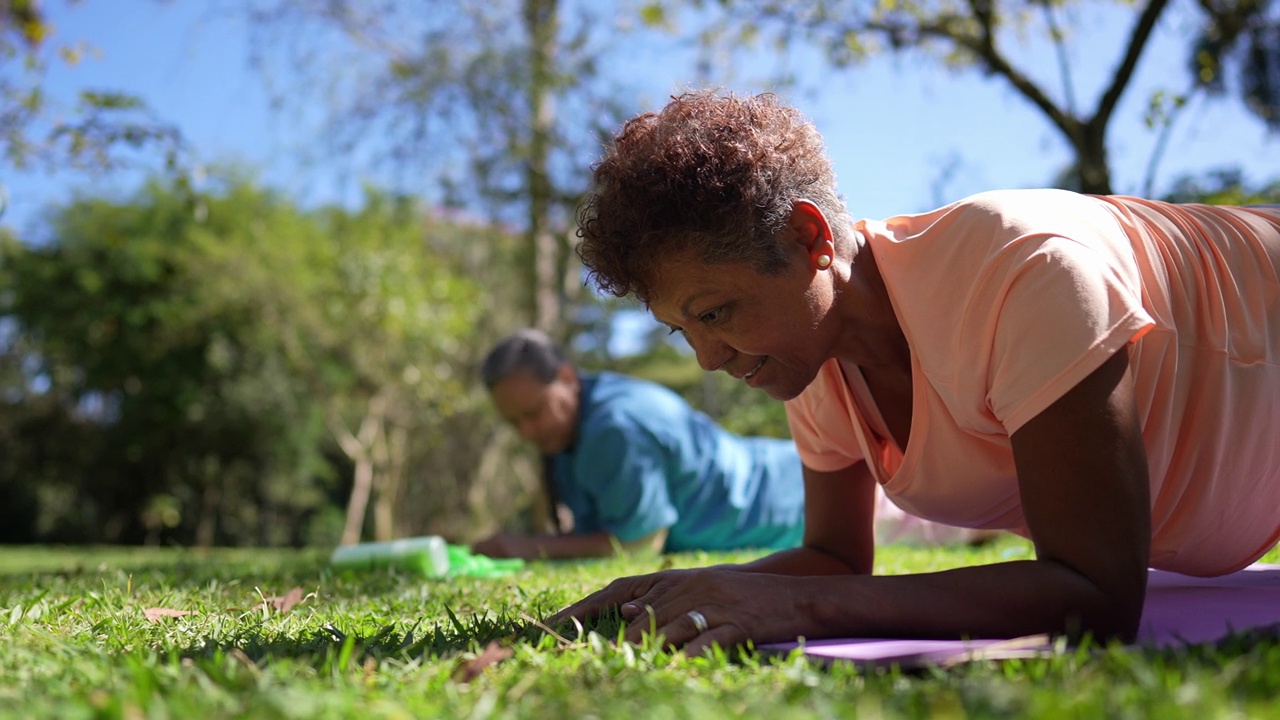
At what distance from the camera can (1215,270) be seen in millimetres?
2441

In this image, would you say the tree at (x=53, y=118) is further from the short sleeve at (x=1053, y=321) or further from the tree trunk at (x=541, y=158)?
the short sleeve at (x=1053, y=321)

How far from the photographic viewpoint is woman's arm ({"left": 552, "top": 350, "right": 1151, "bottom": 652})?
196 centimetres

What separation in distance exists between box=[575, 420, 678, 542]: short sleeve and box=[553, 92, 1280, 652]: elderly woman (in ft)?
10.1

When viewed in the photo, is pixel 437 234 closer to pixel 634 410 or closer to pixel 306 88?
pixel 306 88

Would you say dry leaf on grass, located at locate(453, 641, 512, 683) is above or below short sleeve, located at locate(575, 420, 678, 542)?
above

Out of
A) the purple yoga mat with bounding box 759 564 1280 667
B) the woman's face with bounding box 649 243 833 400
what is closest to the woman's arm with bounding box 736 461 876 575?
the woman's face with bounding box 649 243 833 400

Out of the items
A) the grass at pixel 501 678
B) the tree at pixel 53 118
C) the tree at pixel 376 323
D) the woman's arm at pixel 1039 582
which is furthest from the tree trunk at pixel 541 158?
the woman's arm at pixel 1039 582

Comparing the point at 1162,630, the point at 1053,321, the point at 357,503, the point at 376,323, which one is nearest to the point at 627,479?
the point at 1162,630

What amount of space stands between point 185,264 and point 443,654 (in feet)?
65.6

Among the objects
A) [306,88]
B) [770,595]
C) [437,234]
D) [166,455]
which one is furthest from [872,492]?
[166,455]

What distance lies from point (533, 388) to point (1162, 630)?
4328 millimetres

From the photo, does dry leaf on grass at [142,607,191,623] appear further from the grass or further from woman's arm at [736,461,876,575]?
woman's arm at [736,461,876,575]

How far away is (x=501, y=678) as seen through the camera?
6.11 ft

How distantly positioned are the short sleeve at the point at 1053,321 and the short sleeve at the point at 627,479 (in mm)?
3861
